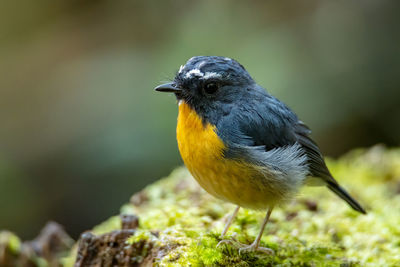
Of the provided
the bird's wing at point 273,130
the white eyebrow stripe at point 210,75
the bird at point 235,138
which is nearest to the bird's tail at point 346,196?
the bird's wing at point 273,130

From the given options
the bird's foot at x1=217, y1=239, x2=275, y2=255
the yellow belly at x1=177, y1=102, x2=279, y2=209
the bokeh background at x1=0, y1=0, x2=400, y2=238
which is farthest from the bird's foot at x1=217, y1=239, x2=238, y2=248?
the bokeh background at x1=0, y1=0, x2=400, y2=238

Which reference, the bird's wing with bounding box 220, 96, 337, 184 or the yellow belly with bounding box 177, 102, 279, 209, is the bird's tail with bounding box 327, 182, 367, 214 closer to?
the bird's wing with bounding box 220, 96, 337, 184

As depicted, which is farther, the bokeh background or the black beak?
the bokeh background

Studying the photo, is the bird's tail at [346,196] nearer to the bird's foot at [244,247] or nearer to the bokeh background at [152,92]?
the bird's foot at [244,247]

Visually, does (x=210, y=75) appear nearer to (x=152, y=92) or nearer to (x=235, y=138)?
(x=235, y=138)

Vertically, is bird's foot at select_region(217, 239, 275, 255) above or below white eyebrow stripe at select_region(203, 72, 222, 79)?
below
